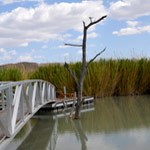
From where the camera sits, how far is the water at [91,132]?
7570 mm

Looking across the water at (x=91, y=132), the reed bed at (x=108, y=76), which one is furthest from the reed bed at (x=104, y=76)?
the water at (x=91, y=132)

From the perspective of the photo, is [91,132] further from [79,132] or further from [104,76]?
[104,76]

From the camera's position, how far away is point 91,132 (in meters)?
9.09

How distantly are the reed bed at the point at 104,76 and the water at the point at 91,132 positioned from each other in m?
4.56

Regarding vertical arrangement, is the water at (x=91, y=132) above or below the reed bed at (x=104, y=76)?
below

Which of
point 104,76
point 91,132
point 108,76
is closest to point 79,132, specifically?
point 91,132

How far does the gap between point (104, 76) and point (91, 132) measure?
9.08 meters

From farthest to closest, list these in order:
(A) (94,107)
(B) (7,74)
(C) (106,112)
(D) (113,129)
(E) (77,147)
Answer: (B) (7,74) < (A) (94,107) < (C) (106,112) < (D) (113,129) < (E) (77,147)

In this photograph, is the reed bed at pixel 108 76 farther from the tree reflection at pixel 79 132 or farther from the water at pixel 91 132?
the tree reflection at pixel 79 132

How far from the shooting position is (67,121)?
11.0 meters

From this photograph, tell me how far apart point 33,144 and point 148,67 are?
1196 centimetres

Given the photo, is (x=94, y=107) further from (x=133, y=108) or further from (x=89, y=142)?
(x=89, y=142)

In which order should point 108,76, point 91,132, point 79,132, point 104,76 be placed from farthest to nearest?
point 108,76
point 104,76
point 79,132
point 91,132

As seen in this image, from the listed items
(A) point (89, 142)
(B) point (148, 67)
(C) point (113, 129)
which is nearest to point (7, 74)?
(B) point (148, 67)
